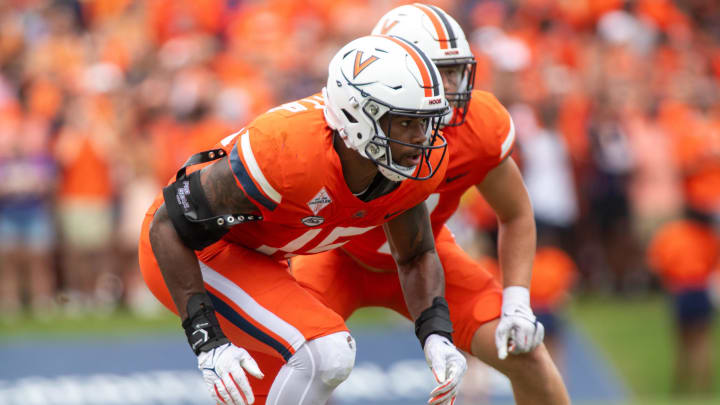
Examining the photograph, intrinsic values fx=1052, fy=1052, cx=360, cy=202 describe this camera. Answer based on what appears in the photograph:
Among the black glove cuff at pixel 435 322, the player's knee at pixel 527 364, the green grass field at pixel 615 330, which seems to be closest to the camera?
the black glove cuff at pixel 435 322

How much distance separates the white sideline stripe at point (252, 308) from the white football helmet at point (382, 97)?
27.2 inches

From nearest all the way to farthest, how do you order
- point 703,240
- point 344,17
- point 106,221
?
1. point 703,240
2. point 106,221
3. point 344,17

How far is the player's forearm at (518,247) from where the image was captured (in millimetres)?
4742

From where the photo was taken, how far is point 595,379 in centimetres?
875

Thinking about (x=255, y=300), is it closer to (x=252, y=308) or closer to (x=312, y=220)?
(x=252, y=308)

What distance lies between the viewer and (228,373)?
378 centimetres

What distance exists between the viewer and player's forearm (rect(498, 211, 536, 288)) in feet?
15.6

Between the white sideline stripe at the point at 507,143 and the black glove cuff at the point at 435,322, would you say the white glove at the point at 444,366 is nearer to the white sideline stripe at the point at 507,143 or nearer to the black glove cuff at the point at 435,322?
the black glove cuff at the point at 435,322

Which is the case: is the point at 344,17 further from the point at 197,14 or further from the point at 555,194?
the point at 555,194

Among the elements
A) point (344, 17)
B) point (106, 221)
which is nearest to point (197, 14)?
point (344, 17)

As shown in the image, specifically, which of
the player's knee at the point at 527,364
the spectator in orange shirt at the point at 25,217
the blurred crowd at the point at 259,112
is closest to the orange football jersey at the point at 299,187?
the player's knee at the point at 527,364

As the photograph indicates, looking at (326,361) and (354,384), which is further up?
(326,361)

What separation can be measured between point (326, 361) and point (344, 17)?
296 inches

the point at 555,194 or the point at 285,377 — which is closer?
the point at 285,377
